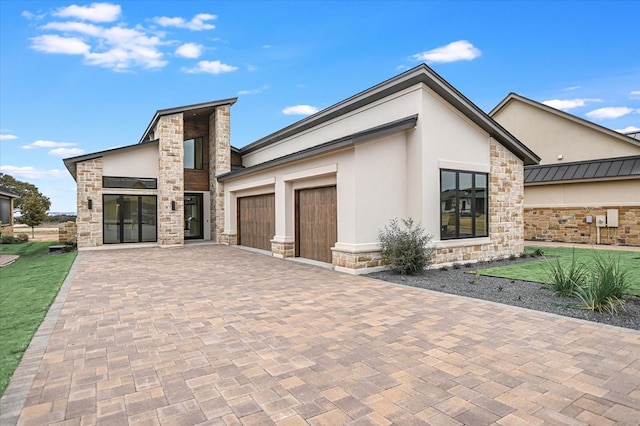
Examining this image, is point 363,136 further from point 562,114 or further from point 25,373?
point 562,114

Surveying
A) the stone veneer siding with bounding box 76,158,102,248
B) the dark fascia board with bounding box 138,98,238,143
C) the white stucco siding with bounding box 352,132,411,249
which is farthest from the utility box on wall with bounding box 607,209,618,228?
the stone veneer siding with bounding box 76,158,102,248

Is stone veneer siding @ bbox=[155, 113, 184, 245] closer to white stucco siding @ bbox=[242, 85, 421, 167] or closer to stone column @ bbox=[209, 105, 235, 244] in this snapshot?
stone column @ bbox=[209, 105, 235, 244]

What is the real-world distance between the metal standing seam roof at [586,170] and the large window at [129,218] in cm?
1939

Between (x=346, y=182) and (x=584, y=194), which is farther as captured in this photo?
(x=584, y=194)

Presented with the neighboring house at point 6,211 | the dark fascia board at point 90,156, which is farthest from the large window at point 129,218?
the neighboring house at point 6,211

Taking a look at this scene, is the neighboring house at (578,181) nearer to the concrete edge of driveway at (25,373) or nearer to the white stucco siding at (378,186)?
the white stucco siding at (378,186)

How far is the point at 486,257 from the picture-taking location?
12086 mm

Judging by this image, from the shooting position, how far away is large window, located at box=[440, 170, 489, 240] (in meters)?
10.8

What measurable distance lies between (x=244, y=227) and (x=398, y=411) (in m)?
14.8

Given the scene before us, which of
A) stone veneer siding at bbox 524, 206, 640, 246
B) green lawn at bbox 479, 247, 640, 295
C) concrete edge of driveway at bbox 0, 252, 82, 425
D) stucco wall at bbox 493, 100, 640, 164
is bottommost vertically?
concrete edge of driveway at bbox 0, 252, 82, 425

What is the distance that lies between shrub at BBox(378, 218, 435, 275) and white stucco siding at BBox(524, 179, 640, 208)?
12.1 meters

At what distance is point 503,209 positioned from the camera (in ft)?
42.1

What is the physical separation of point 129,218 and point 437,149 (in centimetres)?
1452

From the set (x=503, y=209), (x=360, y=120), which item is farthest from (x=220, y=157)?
(x=503, y=209)
